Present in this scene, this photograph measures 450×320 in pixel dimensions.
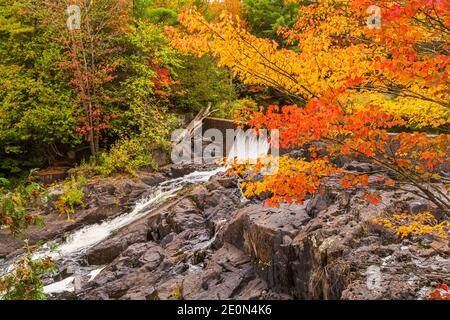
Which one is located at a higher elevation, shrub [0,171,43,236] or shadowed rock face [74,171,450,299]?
shrub [0,171,43,236]

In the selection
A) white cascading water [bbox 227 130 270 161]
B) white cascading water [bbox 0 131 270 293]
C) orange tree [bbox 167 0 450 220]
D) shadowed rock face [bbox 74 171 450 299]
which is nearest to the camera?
orange tree [bbox 167 0 450 220]

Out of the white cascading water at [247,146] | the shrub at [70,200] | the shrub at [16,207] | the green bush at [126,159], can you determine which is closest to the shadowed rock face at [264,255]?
the shrub at [70,200]

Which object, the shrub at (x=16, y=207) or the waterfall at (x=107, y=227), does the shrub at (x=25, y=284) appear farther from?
the waterfall at (x=107, y=227)

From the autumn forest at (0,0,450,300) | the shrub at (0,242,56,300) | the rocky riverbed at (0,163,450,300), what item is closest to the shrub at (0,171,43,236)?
the autumn forest at (0,0,450,300)

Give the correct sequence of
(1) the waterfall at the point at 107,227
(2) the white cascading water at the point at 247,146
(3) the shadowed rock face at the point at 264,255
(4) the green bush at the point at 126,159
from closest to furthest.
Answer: (3) the shadowed rock face at the point at 264,255 → (1) the waterfall at the point at 107,227 → (4) the green bush at the point at 126,159 → (2) the white cascading water at the point at 247,146

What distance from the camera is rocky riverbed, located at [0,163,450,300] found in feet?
18.5

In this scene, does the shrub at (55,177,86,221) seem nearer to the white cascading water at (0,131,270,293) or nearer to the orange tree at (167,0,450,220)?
the white cascading water at (0,131,270,293)

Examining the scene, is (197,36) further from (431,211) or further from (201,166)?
(201,166)

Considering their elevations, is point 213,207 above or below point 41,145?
below

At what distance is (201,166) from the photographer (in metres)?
16.0

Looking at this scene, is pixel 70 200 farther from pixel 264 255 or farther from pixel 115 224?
pixel 264 255

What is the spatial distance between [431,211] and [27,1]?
17.1 meters

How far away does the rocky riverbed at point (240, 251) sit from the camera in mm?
5629
